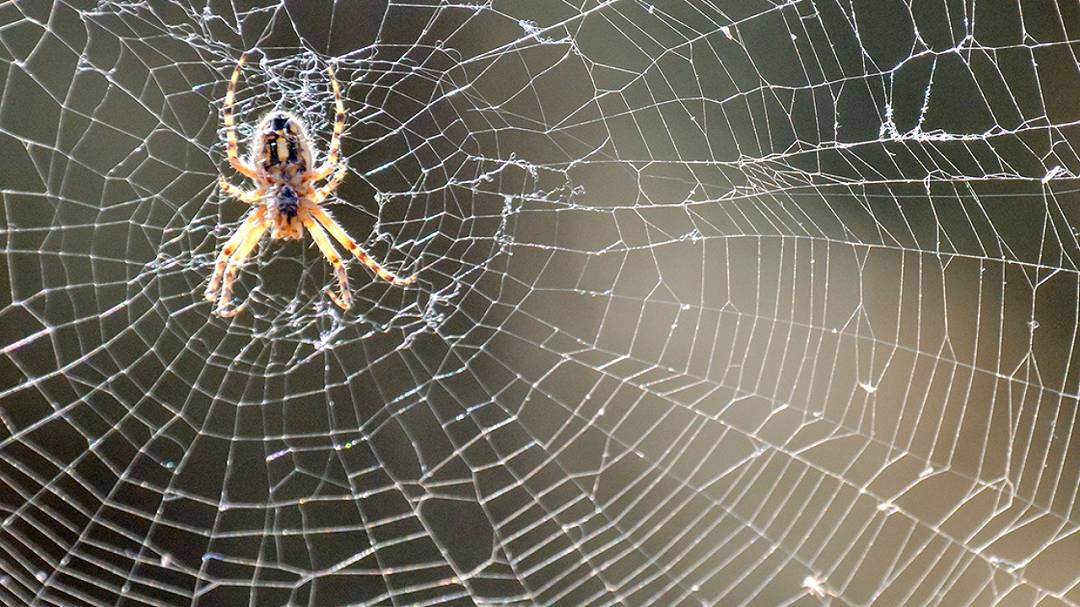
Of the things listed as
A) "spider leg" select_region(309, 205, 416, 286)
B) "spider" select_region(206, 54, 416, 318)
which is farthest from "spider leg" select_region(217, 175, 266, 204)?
"spider leg" select_region(309, 205, 416, 286)

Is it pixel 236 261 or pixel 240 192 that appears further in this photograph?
pixel 236 261

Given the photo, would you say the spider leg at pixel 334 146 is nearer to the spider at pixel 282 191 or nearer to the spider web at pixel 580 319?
the spider at pixel 282 191

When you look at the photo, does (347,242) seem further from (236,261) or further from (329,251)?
(236,261)

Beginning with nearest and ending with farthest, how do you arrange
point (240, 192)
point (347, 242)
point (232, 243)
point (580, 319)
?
1. point (240, 192)
2. point (232, 243)
3. point (347, 242)
4. point (580, 319)

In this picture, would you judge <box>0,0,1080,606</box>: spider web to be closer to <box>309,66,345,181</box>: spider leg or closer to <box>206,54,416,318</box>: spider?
<box>206,54,416,318</box>: spider

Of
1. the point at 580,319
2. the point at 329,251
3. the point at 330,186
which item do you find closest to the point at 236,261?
the point at 329,251

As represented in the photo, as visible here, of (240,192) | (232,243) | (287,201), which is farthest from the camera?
(232,243)

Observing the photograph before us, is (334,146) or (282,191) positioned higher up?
(334,146)
